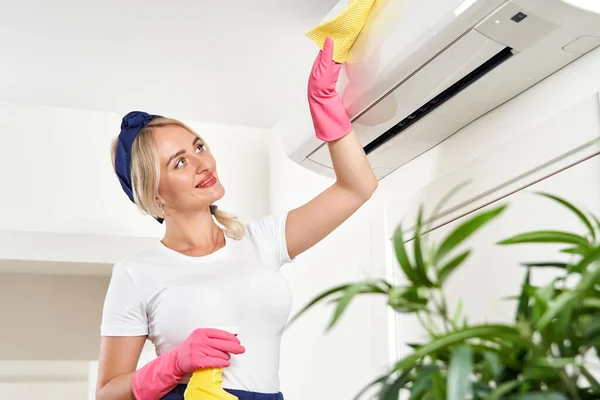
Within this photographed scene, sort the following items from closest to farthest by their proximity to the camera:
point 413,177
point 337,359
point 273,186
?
point 413,177 → point 337,359 → point 273,186

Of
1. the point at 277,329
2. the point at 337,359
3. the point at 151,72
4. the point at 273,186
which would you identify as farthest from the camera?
the point at 273,186

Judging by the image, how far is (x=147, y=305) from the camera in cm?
156

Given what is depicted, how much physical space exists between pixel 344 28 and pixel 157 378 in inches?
29.8

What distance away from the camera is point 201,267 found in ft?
5.16

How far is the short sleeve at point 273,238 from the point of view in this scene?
1631 mm

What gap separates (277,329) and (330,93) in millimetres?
477

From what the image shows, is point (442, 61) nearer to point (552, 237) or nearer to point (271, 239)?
point (271, 239)

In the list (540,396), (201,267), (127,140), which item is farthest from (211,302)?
(540,396)

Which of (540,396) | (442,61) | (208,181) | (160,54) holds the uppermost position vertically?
(160,54)

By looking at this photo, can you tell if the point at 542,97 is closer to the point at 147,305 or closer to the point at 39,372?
the point at 147,305

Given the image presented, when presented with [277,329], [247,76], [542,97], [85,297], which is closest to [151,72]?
[247,76]

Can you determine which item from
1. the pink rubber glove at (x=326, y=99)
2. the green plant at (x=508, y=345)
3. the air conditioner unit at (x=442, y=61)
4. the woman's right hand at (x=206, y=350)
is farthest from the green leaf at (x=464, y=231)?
the pink rubber glove at (x=326, y=99)

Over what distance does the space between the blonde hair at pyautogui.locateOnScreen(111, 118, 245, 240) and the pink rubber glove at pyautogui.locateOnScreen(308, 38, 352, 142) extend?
0.28m

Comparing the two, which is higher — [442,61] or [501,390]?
[442,61]
